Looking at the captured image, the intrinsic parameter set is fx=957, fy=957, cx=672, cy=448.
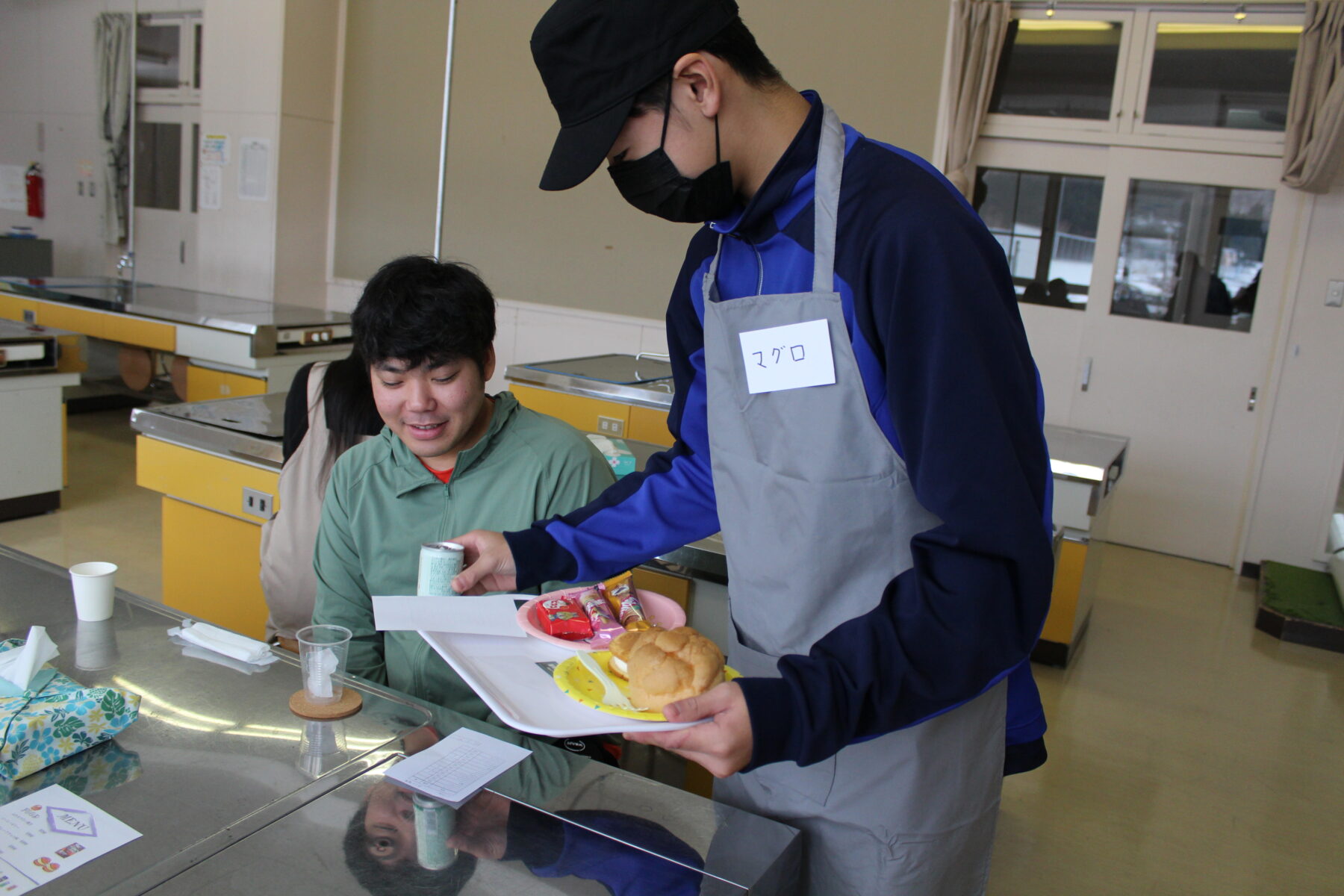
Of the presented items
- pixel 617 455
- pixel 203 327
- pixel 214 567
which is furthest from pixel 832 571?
pixel 203 327

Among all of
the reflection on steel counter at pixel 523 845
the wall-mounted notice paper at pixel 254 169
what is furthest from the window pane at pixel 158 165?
the reflection on steel counter at pixel 523 845

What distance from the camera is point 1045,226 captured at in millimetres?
5059

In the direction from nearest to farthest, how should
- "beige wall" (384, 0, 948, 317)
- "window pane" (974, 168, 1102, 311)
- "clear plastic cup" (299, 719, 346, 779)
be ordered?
"clear plastic cup" (299, 719, 346, 779) < "window pane" (974, 168, 1102, 311) < "beige wall" (384, 0, 948, 317)

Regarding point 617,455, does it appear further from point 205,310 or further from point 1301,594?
point 1301,594

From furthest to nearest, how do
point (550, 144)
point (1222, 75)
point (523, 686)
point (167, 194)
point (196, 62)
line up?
point (167, 194) < point (196, 62) < point (550, 144) < point (1222, 75) < point (523, 686)

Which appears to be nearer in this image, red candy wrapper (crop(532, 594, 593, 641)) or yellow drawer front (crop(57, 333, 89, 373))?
red candy wrapper (crop(532, 594, 593, 641))

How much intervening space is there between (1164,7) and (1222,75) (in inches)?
17.2

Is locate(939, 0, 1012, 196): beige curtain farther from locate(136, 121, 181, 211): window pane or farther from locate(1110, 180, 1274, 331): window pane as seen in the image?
locate(136, 121, 181, 211): window pane

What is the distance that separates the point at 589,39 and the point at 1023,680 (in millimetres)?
851

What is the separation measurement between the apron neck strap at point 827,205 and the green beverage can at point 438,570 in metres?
0.57

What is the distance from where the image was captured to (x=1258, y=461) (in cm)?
473

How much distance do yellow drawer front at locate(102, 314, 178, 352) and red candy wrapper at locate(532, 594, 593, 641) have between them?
403 centimetres

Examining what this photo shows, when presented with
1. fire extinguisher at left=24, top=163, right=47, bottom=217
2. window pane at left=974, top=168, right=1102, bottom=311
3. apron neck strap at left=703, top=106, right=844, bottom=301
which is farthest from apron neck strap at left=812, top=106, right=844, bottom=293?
fire extinguisher at left=24, top=163, right=47, bottom=217

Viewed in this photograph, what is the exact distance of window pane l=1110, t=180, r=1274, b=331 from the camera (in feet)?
15.4
